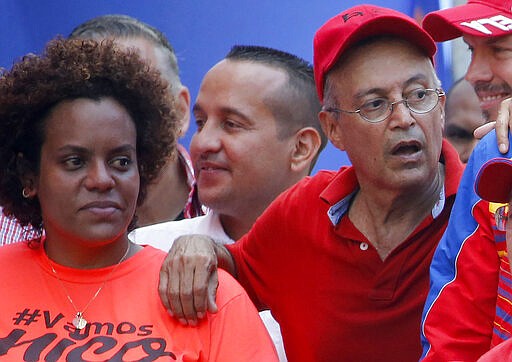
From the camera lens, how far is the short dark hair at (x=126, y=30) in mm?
4863

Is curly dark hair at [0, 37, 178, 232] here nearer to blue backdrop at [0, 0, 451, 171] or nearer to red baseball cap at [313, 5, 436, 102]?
red baseball cap at [313, 5, 436, 102]

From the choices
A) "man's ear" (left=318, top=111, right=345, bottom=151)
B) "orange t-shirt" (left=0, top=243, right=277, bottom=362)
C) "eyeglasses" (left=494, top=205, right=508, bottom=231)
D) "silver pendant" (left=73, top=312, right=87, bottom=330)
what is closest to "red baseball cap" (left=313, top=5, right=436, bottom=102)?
"man's ear" (left=318, top=111, right=345, bottom=151)

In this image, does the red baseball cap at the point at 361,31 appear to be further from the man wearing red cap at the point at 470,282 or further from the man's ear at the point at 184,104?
the man's ear at the point at 184,104

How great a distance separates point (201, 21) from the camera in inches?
200

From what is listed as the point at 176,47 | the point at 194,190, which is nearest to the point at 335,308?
the point at 194,190

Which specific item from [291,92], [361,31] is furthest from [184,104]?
[361,31]

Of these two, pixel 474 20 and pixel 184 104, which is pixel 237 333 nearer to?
pixel 474 20

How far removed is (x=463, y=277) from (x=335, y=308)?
602 mm

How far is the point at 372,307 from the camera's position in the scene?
3268 millimetres

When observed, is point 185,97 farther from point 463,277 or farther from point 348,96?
point 463,277

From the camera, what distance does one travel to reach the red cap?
8.29 feet

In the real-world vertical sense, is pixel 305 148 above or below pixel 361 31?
below

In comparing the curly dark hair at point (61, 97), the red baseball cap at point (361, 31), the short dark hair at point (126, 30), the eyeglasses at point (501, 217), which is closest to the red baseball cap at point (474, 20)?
the red baseball cap at point (361, 31)

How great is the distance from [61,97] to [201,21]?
1.87 m
